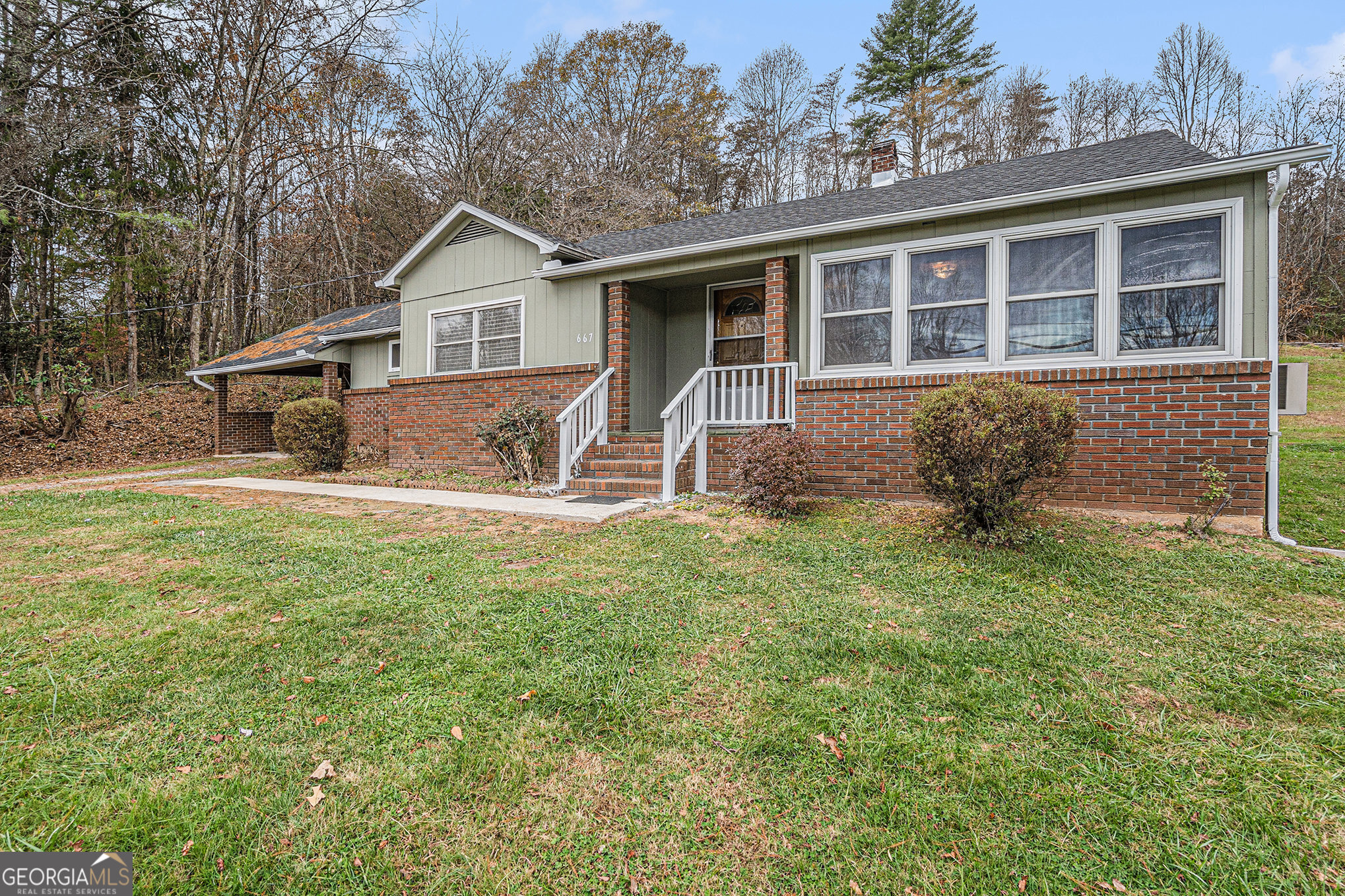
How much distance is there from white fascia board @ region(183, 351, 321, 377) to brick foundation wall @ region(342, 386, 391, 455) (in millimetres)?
1149

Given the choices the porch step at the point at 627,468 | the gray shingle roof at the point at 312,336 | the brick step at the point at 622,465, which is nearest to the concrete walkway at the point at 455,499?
the porch step at the point at 627,468

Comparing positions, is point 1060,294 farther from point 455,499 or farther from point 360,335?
point 360,335

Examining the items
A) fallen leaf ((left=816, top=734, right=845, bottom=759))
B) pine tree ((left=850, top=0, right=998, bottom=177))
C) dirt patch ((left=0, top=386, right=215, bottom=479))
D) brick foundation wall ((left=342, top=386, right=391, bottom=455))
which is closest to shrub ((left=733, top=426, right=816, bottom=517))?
fallen leaf ((left=816, top=734, right=845, bottom=759))

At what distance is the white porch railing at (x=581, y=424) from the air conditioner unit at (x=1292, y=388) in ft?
24.2

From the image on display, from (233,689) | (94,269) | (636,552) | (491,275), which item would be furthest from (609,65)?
(233,689)

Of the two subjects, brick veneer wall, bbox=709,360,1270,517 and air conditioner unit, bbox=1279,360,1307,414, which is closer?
brick veneer wall, bbox=709,360,1270,517

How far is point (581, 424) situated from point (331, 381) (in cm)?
847

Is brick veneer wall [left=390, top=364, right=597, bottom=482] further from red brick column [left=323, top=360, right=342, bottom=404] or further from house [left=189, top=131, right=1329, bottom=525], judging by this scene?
red brick column [left=323, top=360, right=342, bottom=404]

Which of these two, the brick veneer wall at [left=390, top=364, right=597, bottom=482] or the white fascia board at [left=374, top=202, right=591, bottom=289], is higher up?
the white fascia board at [left=374, top=202, right=591, bottom=289]

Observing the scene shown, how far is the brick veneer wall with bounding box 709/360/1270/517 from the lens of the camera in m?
5.21

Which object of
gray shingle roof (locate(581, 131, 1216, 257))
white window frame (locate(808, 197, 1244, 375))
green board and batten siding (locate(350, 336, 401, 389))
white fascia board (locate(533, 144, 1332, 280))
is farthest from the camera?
green board and batten siding (locate(350, 336, 401, 389))

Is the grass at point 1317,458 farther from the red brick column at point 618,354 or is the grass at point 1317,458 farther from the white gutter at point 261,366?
the white gutter at point 261,366

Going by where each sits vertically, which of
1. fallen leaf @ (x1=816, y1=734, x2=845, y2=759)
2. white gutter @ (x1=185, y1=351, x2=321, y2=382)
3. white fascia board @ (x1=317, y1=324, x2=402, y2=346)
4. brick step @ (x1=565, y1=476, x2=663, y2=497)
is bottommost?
fallen leaf @ (x1=816, y1=734, x2=845, y2=759)

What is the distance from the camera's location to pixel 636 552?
15.6 ft
